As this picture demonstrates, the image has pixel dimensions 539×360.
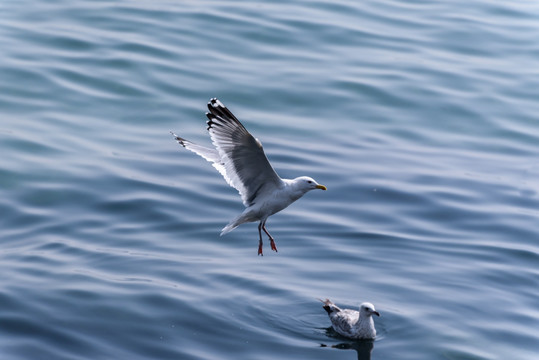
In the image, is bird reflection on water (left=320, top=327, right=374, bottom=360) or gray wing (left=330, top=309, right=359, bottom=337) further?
gray wing (left=330, top=309, right=359, bottom=337)

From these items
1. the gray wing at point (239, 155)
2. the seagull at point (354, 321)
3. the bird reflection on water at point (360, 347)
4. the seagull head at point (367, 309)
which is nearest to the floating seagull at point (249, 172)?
the gray wing at point (239, 155)

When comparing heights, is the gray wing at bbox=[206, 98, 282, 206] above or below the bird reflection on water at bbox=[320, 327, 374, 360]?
above

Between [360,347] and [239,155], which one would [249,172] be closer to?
[239,155]

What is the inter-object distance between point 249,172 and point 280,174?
309 inches

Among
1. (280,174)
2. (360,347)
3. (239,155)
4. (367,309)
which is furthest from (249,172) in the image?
(280,174)

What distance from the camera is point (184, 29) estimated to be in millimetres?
28562

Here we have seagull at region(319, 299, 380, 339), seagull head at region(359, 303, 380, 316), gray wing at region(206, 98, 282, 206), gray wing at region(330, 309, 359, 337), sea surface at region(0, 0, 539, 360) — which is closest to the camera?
gray wing at region(206, 98, 282, 206)

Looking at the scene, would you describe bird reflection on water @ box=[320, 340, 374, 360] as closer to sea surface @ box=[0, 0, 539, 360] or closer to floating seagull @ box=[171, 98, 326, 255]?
sea surface @ box=[0, 0, 539, 360]

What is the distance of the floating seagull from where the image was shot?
12.3m

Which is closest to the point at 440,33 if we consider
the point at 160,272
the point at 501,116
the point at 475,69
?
the point at 475,69

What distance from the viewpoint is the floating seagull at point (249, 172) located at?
40.3ft

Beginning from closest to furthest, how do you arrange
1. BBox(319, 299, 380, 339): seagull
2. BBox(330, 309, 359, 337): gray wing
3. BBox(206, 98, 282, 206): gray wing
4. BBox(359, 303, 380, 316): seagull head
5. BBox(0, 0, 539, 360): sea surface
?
BBox(206, 98, 282, 206): gray wing
BBox(359, 303, 380, 316): seagull head
BBox(319, 299, 380, 339): seagull
BBox(330, 309, 359, 337): gray wing
BBox(0, 0, 539, 360): sea surface

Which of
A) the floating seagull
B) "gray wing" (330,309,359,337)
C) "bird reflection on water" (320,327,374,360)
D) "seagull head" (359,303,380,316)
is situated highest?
the floating seagull

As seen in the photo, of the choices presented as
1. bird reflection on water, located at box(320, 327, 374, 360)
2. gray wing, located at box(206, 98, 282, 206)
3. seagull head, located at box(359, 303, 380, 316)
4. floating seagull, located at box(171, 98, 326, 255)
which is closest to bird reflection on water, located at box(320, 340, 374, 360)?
bird reflection on water, located at box(320, 327, 374, 360)
